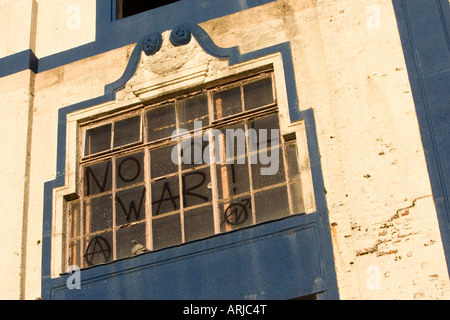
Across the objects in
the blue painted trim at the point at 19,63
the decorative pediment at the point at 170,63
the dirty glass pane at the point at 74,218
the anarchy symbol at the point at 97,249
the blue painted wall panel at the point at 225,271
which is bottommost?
the blue painted wall panel at the point at 225,271

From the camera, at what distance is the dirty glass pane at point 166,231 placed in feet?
37.7

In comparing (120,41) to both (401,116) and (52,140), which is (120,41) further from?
(401,116)

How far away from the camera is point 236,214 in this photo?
446 inches

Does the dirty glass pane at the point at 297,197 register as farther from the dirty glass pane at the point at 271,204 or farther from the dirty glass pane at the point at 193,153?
the dirty glass pane at the point at 193,153

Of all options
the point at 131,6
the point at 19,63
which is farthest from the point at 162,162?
the point at 131,6

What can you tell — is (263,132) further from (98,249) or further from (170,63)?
(98,249)

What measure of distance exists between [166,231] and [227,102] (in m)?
1.81

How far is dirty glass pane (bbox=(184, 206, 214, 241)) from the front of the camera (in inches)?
448

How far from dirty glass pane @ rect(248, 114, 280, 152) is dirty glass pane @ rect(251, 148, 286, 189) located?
0.11 m

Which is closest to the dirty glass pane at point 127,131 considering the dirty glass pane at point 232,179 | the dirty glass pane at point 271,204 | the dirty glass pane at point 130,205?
the dirty glass pane at point 130,205

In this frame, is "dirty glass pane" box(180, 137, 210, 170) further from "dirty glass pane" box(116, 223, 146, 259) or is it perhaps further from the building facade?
"dirty glass pane" box(116, 223, 146, 259)

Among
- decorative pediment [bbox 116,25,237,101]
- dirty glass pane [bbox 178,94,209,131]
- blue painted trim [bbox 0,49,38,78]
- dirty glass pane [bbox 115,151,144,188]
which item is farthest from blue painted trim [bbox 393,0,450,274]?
blue painted trim [bbox 0,49,38,78]

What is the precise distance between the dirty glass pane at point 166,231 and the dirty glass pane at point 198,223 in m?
0.11
